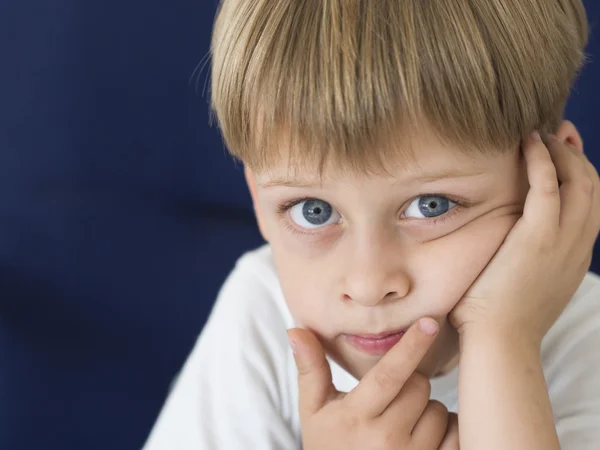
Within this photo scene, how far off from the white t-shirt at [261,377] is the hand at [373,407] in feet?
0.47

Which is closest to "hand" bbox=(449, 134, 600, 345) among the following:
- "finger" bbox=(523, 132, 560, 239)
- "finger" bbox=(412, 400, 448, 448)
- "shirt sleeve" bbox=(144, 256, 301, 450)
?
"finger" bbox=(523, 132, 560, 239)

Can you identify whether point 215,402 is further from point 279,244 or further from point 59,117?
point 59,117

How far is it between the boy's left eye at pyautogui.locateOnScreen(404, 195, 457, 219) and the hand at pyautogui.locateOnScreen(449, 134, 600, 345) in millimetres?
84

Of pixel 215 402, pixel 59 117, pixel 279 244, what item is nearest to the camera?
pixel 279 244

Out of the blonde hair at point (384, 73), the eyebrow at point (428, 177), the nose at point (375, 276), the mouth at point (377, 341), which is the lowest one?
the mouth at point (377, 341)

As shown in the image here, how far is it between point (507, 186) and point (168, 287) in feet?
2.62

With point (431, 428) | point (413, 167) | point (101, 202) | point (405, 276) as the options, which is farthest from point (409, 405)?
Answer: point (101, 202)

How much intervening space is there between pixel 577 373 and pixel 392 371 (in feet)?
0.86

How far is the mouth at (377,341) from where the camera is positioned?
80 cm

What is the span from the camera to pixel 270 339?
42.6 inches

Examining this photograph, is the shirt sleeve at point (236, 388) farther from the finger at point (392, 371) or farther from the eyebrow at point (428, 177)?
the eyebrow at point (428, 177)

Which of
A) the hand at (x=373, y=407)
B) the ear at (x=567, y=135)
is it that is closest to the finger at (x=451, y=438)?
the hand at (x=373, y=407)

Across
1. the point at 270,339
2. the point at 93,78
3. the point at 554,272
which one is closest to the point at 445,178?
the point at 554,272

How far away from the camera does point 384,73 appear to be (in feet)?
2.21
